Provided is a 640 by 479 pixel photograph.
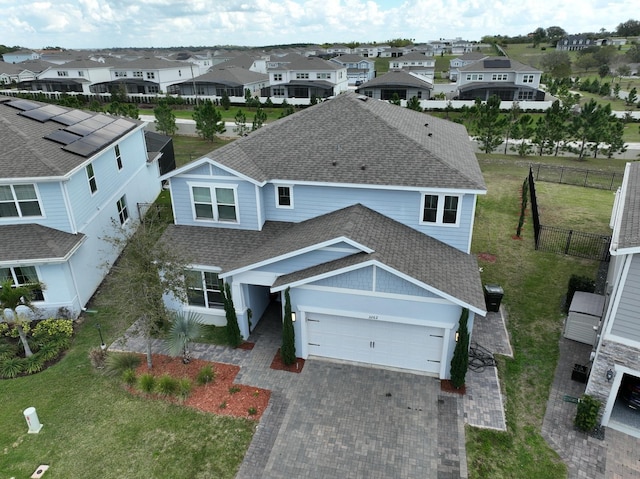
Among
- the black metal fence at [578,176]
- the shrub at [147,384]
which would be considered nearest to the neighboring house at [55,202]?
the shrub at [147,384]

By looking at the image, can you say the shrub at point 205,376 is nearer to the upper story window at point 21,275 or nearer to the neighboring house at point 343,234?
the neighboring house at point 343,234

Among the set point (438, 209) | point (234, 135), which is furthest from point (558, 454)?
point (234, 135)

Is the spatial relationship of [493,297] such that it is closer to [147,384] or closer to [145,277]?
[145,277]

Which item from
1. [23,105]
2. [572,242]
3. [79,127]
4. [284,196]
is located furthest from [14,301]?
[572,242]

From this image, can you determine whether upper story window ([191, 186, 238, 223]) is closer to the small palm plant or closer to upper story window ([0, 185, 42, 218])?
the small palm plant

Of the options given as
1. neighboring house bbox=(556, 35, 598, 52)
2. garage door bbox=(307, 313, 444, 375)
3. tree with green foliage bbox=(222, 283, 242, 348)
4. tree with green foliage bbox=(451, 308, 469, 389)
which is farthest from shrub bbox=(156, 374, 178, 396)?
neighboring house bbox=(556, 35, 598, 52)

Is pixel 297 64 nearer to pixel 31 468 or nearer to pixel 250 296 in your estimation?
pixel 250 296

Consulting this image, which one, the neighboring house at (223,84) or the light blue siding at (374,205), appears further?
the neighboring house at (223,84)
